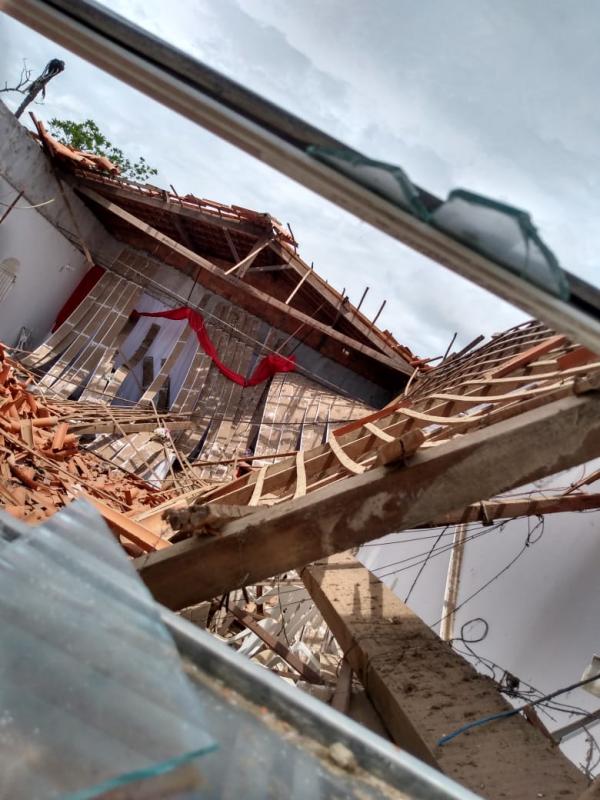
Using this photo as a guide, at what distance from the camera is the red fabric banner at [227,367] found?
13.0 metres

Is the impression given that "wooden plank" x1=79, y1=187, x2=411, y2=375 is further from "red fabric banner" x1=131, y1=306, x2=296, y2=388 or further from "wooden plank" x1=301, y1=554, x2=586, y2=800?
"wooden plank" x1=301, y1=554, x2=586, y2=800

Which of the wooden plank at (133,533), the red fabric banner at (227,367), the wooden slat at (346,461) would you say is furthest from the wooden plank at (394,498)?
the red fabric banner at (227,367)

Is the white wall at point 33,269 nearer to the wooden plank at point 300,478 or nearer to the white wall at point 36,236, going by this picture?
the white wall at point 36,236

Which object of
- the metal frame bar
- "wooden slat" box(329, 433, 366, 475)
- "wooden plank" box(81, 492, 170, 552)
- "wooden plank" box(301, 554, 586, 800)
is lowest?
"wooden plank" box(81, 492, 170, 552)

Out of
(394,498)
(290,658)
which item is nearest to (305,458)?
(290,658)

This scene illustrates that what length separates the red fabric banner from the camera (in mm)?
13047

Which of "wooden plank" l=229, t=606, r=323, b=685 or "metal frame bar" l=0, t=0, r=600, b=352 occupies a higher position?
"metal frame bar" l=0, t=0, r=600, b=352

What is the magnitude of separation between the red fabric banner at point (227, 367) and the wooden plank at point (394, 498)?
10231mm

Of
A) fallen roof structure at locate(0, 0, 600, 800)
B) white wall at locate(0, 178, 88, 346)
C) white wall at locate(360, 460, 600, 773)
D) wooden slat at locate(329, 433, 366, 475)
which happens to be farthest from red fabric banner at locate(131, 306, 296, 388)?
wooden slat at locate(329, 433, 366, 475)

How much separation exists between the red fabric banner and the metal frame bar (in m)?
11.5

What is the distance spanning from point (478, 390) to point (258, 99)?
3.71 metres

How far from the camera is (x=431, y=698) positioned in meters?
3.07

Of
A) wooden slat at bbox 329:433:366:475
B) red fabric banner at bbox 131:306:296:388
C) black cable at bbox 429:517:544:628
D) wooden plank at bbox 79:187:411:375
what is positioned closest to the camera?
wooden slat at bbox 329:433:366:475

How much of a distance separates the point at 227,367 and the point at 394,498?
10982 millimetres
